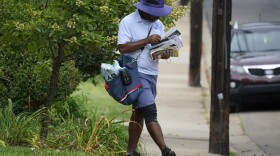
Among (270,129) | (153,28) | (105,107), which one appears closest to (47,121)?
(153,28)

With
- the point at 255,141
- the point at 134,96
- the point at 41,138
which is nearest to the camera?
the point at 134,96

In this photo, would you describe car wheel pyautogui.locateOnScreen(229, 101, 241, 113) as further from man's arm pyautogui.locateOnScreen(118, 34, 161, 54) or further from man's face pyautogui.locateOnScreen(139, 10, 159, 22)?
man's arm pyautogui.locateOnScreen(118, 34, 161, 54)

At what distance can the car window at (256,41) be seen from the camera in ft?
56.3

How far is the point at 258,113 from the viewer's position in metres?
16.1

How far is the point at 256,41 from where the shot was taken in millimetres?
17422

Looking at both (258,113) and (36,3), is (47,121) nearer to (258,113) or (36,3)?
(36,3)

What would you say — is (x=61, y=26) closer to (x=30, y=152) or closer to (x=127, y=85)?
(x=127, y=85)

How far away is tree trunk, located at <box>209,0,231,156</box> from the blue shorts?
2693 mm

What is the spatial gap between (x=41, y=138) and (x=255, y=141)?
4861 millimetres

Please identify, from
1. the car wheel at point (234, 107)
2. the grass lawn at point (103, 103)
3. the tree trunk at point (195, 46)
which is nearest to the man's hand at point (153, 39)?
the grass lawn at point (103, 103)

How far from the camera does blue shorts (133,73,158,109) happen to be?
8187 mm

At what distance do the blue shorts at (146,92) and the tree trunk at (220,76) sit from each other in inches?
106

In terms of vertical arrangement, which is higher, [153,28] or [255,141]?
[153,28]

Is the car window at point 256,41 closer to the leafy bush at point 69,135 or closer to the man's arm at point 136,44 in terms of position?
the leafy bush at point 69,135
